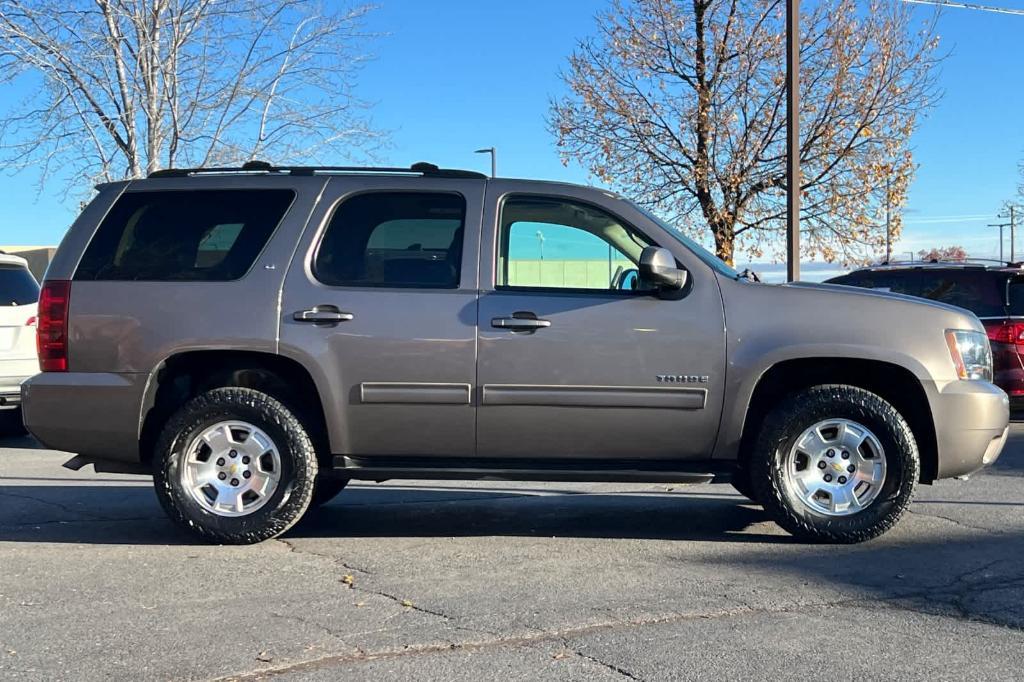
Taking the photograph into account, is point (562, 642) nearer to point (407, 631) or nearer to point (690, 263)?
point (407, 631)

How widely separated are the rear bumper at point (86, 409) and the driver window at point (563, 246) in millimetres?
2120

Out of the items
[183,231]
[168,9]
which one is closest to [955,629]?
[183,231]

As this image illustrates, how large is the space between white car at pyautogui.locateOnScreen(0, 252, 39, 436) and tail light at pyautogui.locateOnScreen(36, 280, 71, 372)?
4.30 meters

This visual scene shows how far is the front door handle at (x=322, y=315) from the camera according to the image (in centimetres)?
562

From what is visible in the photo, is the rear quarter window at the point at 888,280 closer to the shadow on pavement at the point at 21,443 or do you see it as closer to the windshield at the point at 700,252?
the windshield at the point at 700,252

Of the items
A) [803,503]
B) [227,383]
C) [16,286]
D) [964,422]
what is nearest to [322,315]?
[227,383]

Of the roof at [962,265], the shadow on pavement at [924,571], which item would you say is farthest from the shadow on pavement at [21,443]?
the roof at [962,265]

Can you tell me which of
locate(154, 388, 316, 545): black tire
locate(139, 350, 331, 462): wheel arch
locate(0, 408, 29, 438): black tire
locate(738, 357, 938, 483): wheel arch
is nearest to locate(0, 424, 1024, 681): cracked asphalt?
locate(154, 388, 316, 545): black tire

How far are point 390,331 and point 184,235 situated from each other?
52.6 inches

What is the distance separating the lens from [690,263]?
225 inches

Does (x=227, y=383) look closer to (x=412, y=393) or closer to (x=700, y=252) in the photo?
(x=412, y=393)

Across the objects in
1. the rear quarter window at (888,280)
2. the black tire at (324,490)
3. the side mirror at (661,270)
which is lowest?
the black tire at (324,490)

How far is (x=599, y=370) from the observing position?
555cm

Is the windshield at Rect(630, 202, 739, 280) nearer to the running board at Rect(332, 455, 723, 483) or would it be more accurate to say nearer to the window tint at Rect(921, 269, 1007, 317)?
the running board at Rect(332, 455, 723, 483)
